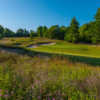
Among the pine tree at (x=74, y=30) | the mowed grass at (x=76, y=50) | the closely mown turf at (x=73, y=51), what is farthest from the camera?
the pine tree at (x=74, y=30)

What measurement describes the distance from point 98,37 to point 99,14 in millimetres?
7270

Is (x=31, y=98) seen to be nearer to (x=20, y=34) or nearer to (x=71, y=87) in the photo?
(x=71, y=87)

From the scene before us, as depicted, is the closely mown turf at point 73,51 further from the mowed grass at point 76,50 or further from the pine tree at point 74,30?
the pine tree at point 74,30

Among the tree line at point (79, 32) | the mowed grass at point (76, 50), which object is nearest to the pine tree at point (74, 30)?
the tree line at point (79, 32)

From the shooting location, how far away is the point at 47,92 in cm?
185

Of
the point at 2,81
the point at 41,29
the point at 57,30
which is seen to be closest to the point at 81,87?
the point at 2,81

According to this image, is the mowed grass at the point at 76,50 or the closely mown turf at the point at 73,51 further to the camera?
the mowed grass at the point at 76,50

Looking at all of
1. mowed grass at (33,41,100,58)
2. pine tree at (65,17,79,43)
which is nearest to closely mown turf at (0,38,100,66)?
mowed grass at (33,41,100,58)

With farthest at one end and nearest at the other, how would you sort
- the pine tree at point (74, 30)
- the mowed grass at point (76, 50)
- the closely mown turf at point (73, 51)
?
the pine tree at point (74, 30)
the mowed grass at point (76, 50)
the closely mown turf at point (73, 51)

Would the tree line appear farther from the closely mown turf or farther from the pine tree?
the closely mown turf

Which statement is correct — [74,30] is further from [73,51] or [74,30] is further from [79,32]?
[73,51]

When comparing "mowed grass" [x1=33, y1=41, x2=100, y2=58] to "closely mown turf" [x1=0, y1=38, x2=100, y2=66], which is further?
"mowed grass" [x1=33, y1=41, x2=100, y2=58]

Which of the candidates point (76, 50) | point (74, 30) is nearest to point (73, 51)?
point (76, 50)

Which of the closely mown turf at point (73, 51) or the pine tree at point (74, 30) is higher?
the pine tree at point (74, 30)
